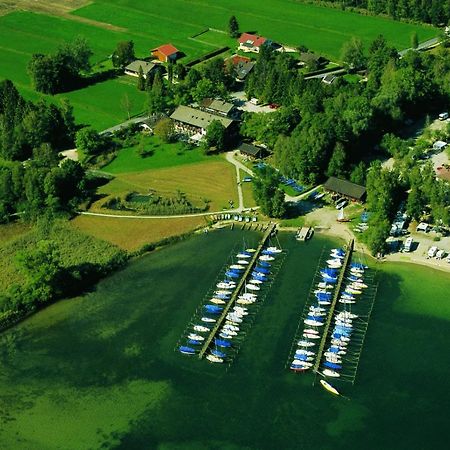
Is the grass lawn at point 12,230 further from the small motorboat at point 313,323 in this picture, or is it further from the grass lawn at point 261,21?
the grass lawn at point 261,21

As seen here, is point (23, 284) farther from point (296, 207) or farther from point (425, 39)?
point (425, 39)

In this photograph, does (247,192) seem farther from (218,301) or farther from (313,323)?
(313,323)

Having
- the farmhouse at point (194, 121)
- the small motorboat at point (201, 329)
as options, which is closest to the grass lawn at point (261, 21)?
the farmhouse at point (194, 121)

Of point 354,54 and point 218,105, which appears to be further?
point 354,54

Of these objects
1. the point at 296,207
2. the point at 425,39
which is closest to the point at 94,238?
the point at 296,207

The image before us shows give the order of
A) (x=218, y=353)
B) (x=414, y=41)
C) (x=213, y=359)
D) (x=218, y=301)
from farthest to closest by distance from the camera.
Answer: (x=414, y=41)
(x=218, y=301)
(x=218, y=353)
(x=213, y=359)

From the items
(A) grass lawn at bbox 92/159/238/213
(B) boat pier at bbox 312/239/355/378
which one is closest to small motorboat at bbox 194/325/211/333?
(B) boat pier at bbox 312/239/355/378

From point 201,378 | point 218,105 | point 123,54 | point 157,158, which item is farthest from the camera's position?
point 123,54

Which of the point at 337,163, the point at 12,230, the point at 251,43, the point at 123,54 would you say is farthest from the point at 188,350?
the point at 251,43
